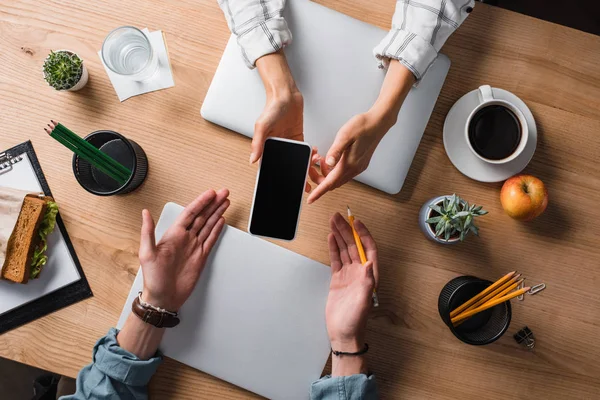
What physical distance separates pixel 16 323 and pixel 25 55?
0.56 metres

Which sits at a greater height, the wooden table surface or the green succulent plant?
the green succulent plant

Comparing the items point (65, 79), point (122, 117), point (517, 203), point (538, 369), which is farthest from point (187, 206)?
point (538, 369)

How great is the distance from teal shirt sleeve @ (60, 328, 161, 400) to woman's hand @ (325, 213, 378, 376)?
0.36 meters

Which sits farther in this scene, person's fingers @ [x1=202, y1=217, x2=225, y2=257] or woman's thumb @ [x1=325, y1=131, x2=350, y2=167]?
person's fingers @ [x1=202, y1=217, x2=225, y2=257]

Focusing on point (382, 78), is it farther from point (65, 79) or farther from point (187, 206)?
point (65, 79)

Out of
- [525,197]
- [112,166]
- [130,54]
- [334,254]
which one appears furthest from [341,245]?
[130,54]

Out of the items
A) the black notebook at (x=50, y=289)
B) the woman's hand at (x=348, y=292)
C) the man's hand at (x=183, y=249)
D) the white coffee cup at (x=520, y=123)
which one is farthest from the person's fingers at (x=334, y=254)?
the black notebook at (x=50, y=289)

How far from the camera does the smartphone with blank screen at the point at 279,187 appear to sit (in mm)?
751

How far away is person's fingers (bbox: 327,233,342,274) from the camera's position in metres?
0.86

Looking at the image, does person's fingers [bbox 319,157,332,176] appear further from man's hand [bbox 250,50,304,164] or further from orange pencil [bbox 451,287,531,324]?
orange pencil [bbox 451,287,531,324]

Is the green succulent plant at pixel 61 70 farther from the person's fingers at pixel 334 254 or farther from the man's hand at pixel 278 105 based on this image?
the person's fingers at pixel 334 254

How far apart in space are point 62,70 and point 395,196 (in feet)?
2.35

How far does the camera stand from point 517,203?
0.82 metres

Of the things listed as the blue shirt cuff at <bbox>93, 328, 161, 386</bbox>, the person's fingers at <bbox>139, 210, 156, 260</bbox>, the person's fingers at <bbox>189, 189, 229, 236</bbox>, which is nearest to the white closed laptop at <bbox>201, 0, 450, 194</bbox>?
A: the person's fingers at <bbox>189, 189, 229, 236</bbox>
